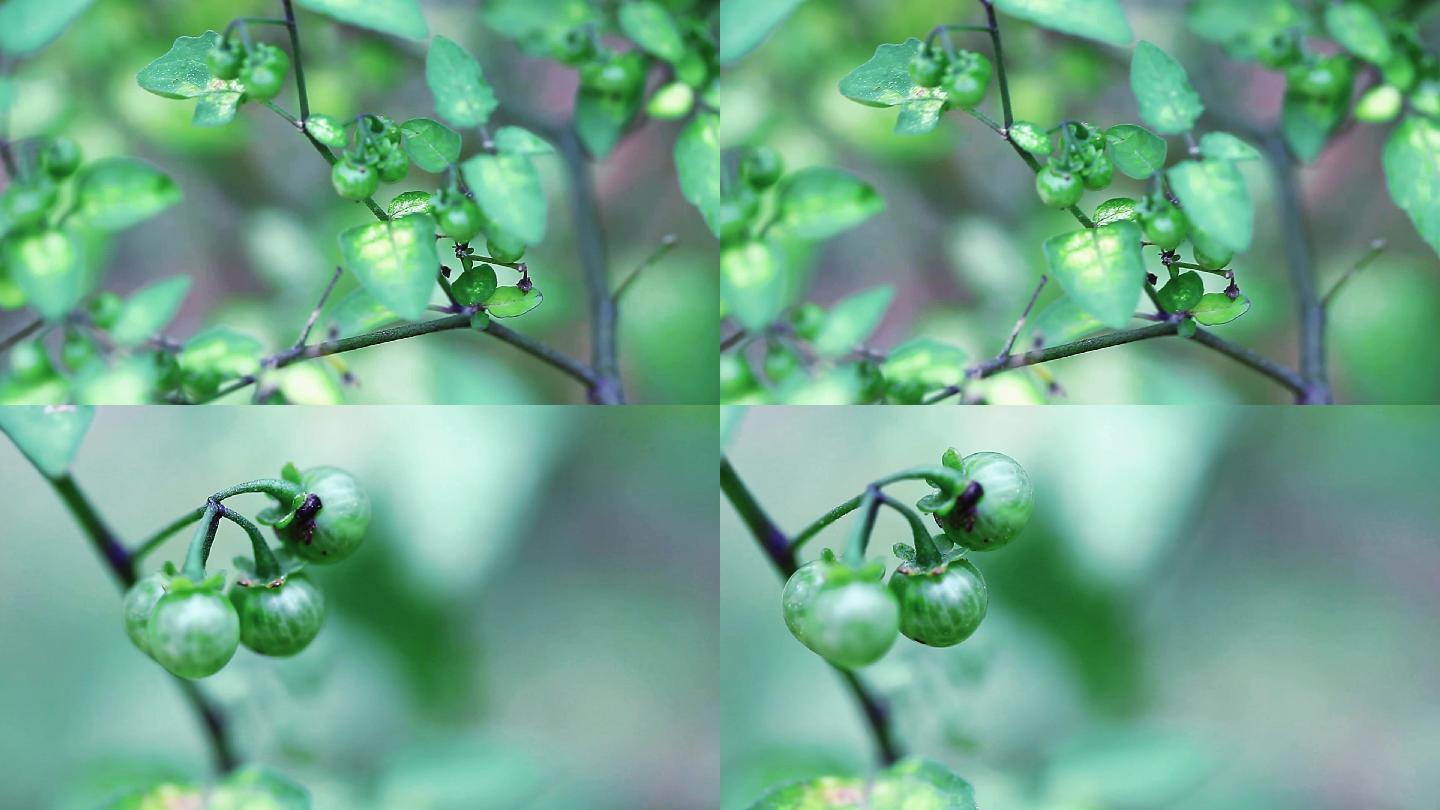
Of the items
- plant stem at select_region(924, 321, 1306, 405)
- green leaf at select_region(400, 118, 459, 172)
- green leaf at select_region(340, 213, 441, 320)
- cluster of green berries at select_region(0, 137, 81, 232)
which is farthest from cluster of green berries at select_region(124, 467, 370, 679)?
plant stem at select_region(924, 321, 1306, 405)

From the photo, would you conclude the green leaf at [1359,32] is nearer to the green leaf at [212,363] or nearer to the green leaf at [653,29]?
the green leaf at [653,29]

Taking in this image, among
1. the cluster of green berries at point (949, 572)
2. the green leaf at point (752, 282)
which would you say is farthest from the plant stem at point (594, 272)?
the cluster of green berries at point (949, 572)

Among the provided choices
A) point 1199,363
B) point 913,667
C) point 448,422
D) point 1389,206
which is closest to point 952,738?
point 913,667

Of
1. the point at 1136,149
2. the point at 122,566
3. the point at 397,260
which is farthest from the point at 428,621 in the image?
the point at 1136,149

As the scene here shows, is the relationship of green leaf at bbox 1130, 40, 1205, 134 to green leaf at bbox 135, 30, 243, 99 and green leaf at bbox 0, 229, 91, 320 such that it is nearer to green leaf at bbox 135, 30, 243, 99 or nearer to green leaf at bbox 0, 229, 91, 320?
green leaf at bbox 135, 30, 243, 99

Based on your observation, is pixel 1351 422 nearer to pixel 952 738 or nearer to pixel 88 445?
pixel 952 738

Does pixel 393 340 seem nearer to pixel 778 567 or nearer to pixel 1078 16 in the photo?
pixel 778 567
